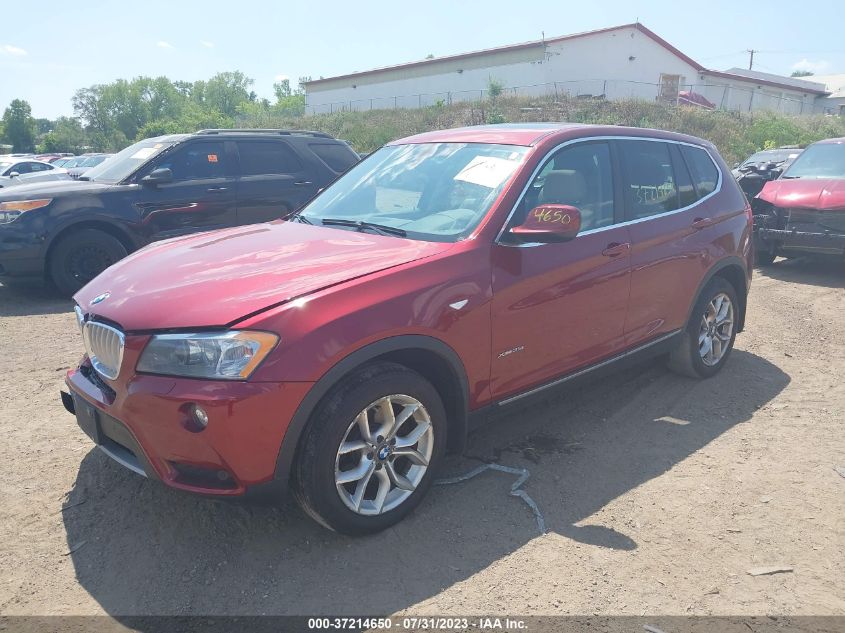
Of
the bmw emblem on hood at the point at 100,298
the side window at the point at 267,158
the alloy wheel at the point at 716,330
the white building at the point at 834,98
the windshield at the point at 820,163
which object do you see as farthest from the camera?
the white building at the point at 834,98

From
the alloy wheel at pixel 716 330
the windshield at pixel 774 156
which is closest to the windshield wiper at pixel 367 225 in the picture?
the alloy wheel at pixel 716 330

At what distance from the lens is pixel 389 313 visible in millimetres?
2854

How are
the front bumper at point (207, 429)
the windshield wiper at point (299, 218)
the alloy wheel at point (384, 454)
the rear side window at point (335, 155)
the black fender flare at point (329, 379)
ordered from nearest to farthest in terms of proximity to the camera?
the front bumper at point (207, 429)
the black fender flare at point (329, 379)
the alloy wheel at point (384, 454)
the windshield wiper at point (299, 218)
the rear side window at point (335, 155)

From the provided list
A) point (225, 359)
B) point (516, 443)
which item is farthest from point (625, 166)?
point (225, 359)

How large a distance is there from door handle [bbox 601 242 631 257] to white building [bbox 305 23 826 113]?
38.9 meters

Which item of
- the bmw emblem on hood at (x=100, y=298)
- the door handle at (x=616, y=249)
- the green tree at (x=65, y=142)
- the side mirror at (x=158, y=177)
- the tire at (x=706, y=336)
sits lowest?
the tire at (x=706, y=336)

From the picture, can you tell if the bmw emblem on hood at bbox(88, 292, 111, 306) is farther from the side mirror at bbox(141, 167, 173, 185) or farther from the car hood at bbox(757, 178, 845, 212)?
the car hood at bbox(757, 178, 845, 212)

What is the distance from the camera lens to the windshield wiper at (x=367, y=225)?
3.51m

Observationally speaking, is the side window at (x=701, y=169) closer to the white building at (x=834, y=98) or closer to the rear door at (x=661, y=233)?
the rear door at (x=661, y=233)

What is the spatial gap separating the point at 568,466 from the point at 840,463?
62.3 inches

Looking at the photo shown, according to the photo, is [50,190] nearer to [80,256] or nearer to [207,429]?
[80,256]

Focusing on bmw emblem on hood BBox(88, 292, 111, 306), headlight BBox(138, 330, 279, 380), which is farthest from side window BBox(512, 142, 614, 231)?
bmw emblem on hood BBox(88, 292, 111, 306)

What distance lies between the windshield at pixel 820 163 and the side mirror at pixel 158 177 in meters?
8.37

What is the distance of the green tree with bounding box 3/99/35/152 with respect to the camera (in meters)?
65.5
